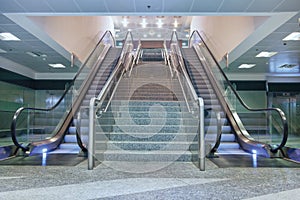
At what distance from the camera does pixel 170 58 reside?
35.1 feet

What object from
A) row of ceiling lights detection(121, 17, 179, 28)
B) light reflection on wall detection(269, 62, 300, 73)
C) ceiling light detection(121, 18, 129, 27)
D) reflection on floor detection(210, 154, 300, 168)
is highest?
row of ceiling lights detection(121, 17, 179, 28)

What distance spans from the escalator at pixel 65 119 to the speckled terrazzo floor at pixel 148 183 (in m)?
1.13

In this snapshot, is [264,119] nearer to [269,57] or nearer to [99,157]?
[269,57]

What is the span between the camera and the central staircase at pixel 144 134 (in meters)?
4.37

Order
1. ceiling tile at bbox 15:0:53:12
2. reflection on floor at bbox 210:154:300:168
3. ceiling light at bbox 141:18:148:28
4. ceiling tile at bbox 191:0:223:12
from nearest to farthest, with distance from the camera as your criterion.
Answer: reflection on floor at bbox 210:154:300:168, ceiling tile at bbox 15:0:53:12, ceiling tile at bbox 191:0:223:12, ceiling light at bbox 141:18:148:28

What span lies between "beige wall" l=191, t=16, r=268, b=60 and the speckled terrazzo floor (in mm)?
4310

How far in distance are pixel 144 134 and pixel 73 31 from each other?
19.1 feet

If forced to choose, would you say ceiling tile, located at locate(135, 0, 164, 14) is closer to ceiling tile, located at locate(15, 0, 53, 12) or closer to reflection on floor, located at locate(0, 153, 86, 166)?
ceiling tile, located at locate(15, 0, 53, 12)

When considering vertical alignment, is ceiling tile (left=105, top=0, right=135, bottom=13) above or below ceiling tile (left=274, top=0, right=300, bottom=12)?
above

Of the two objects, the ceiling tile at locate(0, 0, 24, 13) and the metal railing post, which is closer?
the metal railing post

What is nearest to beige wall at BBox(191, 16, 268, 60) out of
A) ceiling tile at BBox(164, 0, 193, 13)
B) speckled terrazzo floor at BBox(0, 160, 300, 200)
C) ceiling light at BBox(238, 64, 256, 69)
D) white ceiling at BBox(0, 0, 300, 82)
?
white ceiling at BBox(0, 0, 300, 82)

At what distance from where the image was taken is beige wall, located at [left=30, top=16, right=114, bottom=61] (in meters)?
7.42

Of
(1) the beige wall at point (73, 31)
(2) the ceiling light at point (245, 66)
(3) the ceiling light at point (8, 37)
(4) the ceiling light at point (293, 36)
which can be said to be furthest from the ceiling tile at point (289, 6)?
(3) the ceiling light at point (8, 37)

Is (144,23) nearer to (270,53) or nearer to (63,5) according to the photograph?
(270,53)
